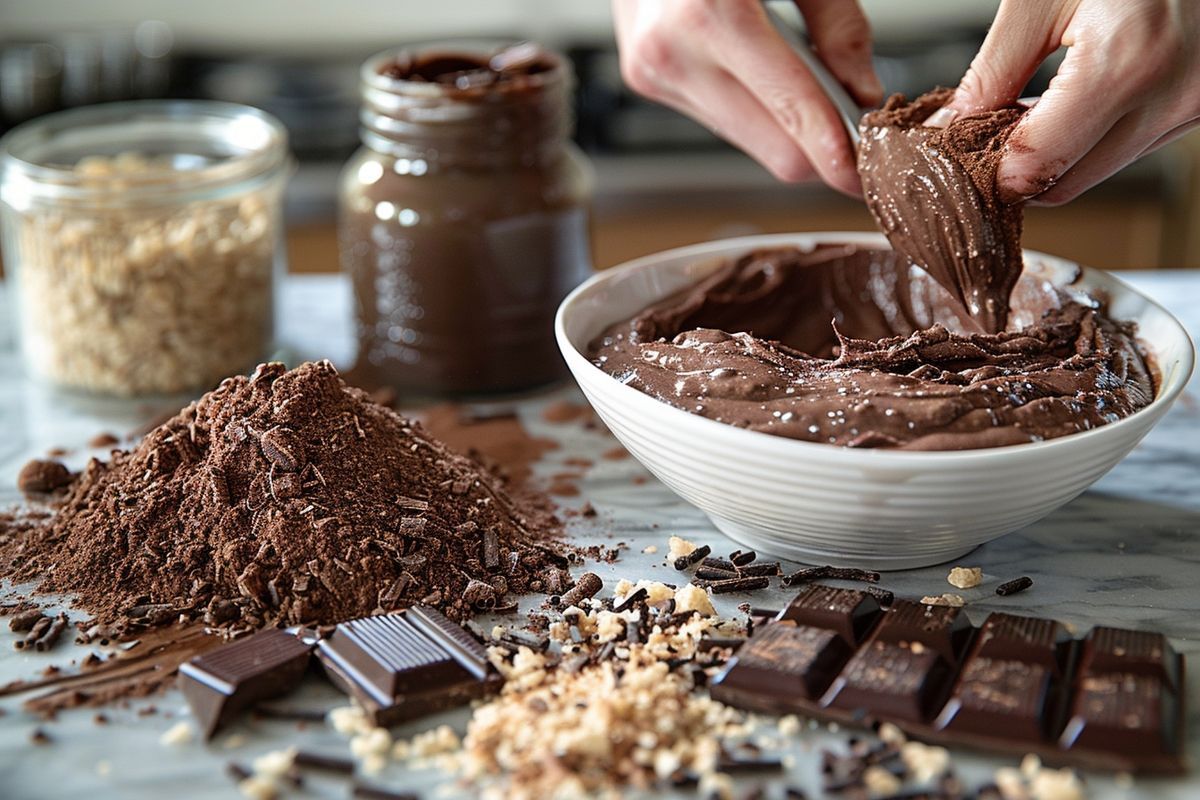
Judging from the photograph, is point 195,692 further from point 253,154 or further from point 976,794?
point 253,154

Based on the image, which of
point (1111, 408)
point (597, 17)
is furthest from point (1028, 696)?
point (597, 17)

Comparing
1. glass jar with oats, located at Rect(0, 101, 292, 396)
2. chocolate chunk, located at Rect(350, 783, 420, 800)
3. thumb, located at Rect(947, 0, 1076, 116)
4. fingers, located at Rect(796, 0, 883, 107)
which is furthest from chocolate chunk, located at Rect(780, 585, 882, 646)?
glass jar with oats, located at Rect(0, 101, 292, 396)

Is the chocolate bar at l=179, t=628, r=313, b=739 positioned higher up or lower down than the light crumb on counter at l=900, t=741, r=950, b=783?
lower down

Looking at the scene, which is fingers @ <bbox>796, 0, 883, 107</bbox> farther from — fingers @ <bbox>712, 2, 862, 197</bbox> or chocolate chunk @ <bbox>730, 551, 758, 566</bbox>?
chocolate chunk @ <bbox>730, 551, 758, 566</bbox>

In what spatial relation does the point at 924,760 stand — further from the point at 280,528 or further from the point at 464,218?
the point at 464,218

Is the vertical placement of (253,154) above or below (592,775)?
above

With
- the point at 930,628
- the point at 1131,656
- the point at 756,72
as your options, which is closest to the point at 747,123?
the point at 756,72

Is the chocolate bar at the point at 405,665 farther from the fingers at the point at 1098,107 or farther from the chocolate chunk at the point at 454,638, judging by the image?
the fingers at the point at 1098,107
